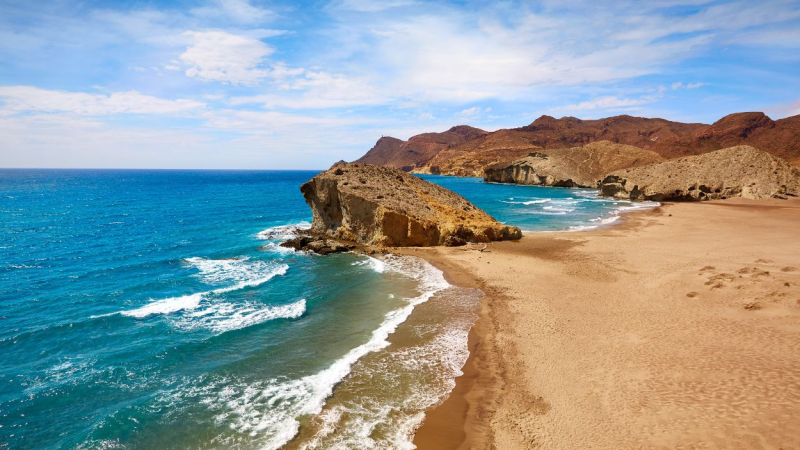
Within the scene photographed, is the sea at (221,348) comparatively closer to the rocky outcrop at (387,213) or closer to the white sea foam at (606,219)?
the rocky outcrop at (387,213)

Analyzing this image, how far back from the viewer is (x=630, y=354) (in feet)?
39.5

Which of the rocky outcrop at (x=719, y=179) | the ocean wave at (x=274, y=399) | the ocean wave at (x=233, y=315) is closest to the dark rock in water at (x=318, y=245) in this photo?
the ocean wave at (x=233, y=315)

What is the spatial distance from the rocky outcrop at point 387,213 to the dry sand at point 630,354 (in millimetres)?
5077

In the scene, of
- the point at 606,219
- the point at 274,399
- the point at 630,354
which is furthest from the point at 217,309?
the point at 606,219

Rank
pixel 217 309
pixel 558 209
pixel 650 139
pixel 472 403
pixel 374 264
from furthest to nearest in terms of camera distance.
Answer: pixel 650 139, pixel 558 209, pixel 374 264, pixel 217 309, pixel 472 403

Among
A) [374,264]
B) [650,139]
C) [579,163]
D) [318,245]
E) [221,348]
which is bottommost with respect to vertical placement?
[221,348]

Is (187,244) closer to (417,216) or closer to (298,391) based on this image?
(417,216)

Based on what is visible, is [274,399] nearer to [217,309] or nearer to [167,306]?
[217,309]

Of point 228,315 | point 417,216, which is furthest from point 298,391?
point 417,216

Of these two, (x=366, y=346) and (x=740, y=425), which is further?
(x=366, y=346)

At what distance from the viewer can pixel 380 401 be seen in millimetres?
10328

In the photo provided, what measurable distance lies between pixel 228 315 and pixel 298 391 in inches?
285

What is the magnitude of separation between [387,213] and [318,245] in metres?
5.72

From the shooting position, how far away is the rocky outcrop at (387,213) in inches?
1093
